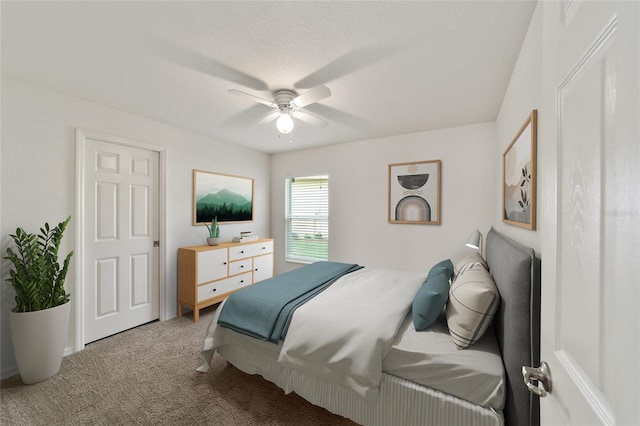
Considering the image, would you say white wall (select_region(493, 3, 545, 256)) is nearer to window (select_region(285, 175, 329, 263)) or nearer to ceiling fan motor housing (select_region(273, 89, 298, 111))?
ceiling fan motor housing (select_region(273, 89, 298, 111))

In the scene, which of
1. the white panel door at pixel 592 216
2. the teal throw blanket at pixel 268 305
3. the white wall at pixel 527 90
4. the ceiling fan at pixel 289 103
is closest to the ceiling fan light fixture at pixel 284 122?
Result: the ceiling fan at pixel 289 103

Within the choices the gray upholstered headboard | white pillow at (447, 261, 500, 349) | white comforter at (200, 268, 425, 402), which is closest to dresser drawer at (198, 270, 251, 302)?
white comforter at (200, 268, 425, 402)

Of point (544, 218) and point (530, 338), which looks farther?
point (530, 338)

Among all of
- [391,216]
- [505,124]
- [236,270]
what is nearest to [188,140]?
[236,270]

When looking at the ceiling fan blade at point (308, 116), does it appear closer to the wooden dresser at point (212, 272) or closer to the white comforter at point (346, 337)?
the white comforter at point (346, 337)

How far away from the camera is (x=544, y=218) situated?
74 centimetres

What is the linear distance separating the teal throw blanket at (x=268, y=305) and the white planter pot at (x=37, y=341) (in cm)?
136

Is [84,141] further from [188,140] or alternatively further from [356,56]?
[356,56]

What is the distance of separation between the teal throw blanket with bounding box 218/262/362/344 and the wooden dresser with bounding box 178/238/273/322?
4.17ft

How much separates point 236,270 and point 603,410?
144 inches

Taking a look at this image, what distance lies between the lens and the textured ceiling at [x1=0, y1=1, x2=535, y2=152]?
1.40m

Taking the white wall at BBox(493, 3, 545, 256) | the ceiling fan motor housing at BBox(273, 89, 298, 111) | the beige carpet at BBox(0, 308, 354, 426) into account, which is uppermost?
the ceiling fan motor housing at BBox(273, 89, 298, 111)

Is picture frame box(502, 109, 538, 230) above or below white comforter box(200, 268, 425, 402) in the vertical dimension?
above

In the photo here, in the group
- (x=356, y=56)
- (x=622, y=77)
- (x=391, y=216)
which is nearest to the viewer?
(x=622, y=77)
